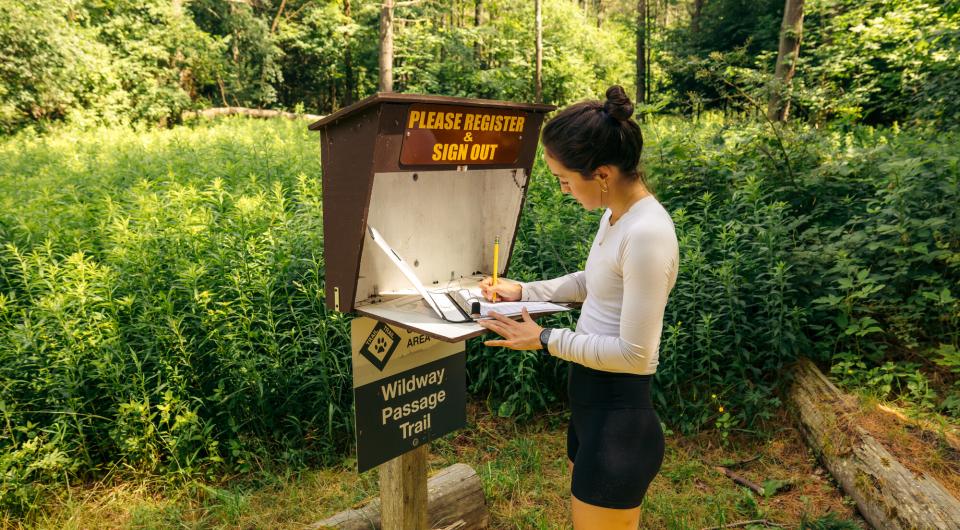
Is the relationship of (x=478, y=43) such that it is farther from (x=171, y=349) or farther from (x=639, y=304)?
(x=639, y=304)

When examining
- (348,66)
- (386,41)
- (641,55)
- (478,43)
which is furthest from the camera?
(348,66)

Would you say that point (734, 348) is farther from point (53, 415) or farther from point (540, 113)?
point (53, 415)

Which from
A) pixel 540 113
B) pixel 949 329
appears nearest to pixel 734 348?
pixel 949 329

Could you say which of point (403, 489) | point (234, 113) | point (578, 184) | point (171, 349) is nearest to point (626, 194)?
point (578, 184)

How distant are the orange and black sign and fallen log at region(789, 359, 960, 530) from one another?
103 inches

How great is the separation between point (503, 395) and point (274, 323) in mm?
1747

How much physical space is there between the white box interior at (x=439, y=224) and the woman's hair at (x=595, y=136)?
709 millimetres

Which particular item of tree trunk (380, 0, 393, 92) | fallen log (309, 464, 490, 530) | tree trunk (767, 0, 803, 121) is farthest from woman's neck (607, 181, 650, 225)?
tree trunk (380, 0, 393, 92)

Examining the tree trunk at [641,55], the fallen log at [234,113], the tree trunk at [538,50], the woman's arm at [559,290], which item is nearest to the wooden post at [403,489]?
the woman's arm at [559,290]

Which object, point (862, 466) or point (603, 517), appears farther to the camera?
point (862, 466)

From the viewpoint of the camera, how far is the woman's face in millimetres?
1877

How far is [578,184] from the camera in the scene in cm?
190

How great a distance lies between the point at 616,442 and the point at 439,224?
3.83 ft

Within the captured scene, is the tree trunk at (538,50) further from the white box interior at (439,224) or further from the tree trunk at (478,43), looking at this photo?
the white box interior at (439,224)
